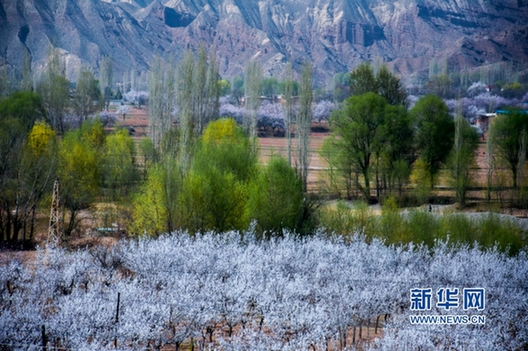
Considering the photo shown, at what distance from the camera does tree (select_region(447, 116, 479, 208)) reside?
133 ft

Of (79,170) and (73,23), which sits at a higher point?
(73,23)

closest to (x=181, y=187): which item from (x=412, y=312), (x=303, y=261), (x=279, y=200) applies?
(x=279, y=200)

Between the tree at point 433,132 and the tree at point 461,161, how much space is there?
1.05m

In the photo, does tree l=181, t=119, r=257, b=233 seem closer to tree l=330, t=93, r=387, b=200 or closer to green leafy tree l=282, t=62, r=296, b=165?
tree l=330, t=93, r=387, b=200

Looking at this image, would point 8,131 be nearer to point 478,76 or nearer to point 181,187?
point 181,187

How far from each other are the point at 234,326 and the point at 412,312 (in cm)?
506

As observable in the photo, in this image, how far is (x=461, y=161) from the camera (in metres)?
41.4

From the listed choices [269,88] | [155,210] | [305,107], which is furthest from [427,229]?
[269,88]

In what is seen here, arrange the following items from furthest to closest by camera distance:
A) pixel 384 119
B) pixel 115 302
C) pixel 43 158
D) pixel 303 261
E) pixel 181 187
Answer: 1. pixel 384 119
2. pixel 43 158
3. pixel 181 187
4. pixel 303 261
5. pixel 115 302

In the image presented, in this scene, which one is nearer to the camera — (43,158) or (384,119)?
(43,158)

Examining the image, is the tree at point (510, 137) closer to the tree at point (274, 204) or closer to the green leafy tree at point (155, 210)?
the tree at point (274, 204)

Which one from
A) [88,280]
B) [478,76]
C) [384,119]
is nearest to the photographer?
[88,280]

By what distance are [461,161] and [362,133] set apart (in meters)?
6.34

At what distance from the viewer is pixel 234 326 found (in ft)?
63.4
